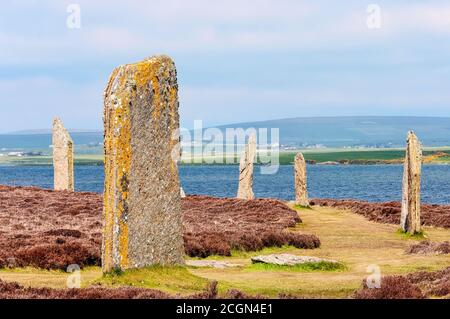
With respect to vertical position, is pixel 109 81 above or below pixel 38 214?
above

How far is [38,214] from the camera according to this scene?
31.1 m

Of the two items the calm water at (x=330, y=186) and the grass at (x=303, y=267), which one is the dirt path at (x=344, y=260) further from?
the calm water at (x=330, y=186)

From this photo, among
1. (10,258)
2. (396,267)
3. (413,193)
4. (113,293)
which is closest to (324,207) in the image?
(413,193)

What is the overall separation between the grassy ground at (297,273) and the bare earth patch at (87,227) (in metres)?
0.53

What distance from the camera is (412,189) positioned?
31.3m

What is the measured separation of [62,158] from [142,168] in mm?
33819

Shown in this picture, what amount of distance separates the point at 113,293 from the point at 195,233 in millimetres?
12938

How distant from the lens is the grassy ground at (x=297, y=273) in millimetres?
15992

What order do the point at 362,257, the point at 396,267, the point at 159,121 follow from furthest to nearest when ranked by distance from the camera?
1. the point at 362,257
2. the point at 396,267
3. the point at 159,121

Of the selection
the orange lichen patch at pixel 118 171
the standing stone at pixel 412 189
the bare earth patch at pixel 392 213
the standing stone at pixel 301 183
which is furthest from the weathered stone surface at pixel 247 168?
the orange lichen patch at pixel 118 171

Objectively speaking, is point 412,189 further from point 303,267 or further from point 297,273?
point 297,273

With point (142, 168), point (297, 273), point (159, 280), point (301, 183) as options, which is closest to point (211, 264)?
point (297, 273)

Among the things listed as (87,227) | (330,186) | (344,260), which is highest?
(87,227)
